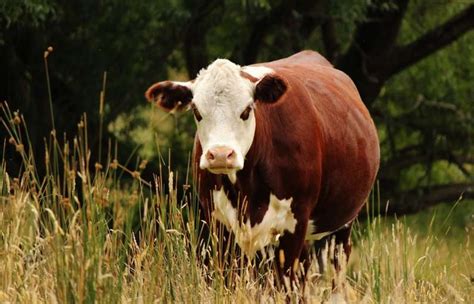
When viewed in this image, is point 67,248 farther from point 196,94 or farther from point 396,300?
point 196,94

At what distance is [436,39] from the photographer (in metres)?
16.6

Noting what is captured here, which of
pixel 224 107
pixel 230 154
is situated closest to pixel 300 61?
pixel 224 107

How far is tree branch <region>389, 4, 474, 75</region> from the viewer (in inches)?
646

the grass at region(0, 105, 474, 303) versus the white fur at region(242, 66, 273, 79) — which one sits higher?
the white fur at region(242, 66, 273, 79)

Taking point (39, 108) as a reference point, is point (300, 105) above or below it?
above

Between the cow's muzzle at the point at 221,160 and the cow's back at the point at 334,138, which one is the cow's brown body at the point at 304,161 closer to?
the cow's back at the point at 334,138

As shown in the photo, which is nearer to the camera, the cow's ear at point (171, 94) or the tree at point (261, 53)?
the cow's ear at point (171, 94)

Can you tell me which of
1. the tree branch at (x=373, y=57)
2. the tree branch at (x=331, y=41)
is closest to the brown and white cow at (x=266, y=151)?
the tree branch at (x=331, y=41)

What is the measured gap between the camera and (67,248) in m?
5.66

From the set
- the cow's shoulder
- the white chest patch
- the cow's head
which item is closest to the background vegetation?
the cow's shoulder

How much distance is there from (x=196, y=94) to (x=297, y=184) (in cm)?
85

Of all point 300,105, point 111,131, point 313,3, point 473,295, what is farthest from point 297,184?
point 111,131

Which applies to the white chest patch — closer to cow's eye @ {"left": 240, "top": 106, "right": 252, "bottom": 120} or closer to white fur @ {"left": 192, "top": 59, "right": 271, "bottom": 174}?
white fur @ {"left": 192, "top": 59, "right": 271, "bottom": 174}

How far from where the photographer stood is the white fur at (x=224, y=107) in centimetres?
739
